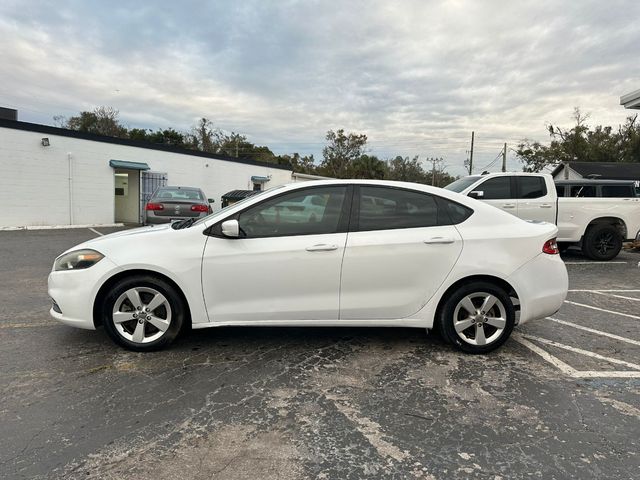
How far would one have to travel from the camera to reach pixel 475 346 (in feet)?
12.9

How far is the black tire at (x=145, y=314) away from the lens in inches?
148

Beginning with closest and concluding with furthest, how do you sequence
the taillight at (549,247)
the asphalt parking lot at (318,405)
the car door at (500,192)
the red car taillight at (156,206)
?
the asphalt parking lot at (318,405), the taillight at (549,247), the car door at (500,192), the red car taillight at (156,206)

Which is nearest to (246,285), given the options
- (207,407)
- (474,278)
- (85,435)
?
(207,407)

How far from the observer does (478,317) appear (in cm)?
392

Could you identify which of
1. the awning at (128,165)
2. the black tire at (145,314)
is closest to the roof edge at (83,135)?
the awning at (128,165)

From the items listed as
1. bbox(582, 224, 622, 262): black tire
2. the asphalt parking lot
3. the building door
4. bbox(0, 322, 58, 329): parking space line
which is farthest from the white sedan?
the building door

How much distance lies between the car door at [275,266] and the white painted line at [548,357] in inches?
78.7

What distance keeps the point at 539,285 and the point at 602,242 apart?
7446 mm

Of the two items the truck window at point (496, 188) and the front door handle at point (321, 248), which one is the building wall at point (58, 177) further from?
the front door handle at point (321, 248)

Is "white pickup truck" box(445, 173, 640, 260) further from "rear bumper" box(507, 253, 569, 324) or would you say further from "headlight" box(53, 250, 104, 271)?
"headlight" box(53, 250, 104, 271)

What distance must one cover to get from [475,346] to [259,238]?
2192mm

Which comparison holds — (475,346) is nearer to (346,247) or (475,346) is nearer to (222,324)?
(346,247)

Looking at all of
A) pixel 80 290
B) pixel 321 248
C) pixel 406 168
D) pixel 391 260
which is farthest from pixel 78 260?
pixel 406 168

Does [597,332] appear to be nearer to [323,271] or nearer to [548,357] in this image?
[548,357]
